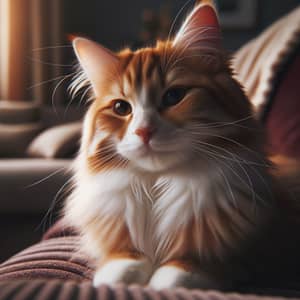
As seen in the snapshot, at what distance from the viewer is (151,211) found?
61 centimetres

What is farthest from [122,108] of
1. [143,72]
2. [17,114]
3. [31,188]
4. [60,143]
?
[17,114]

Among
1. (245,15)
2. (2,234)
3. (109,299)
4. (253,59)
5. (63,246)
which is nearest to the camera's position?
(109,299)

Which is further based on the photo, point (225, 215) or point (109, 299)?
point (225, 215)

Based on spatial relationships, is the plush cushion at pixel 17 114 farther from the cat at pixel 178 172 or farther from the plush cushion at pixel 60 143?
the cat at pixel 178 172

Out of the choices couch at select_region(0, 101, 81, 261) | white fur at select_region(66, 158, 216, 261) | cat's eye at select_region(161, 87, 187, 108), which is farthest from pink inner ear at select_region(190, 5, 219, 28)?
couch at select_region(0, 101, 81, 261)

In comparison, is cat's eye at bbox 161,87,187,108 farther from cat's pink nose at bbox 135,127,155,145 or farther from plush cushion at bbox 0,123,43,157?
plush cushion at bbox 0,123,43,157

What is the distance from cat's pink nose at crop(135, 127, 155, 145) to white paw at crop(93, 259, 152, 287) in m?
0.16

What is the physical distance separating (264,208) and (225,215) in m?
A: 0.06

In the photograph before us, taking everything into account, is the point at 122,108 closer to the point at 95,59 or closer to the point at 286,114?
the point at 95,59

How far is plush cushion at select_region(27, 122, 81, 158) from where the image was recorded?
2.12 meters

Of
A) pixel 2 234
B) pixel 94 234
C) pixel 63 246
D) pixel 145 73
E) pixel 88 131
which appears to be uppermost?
pixel 145 73

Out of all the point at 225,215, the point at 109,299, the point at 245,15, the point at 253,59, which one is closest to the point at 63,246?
the point at 225,215

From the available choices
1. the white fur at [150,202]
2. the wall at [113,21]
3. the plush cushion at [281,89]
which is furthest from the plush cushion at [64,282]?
the wall at [113,21]

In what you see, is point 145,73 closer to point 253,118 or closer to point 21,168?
point 253,118
